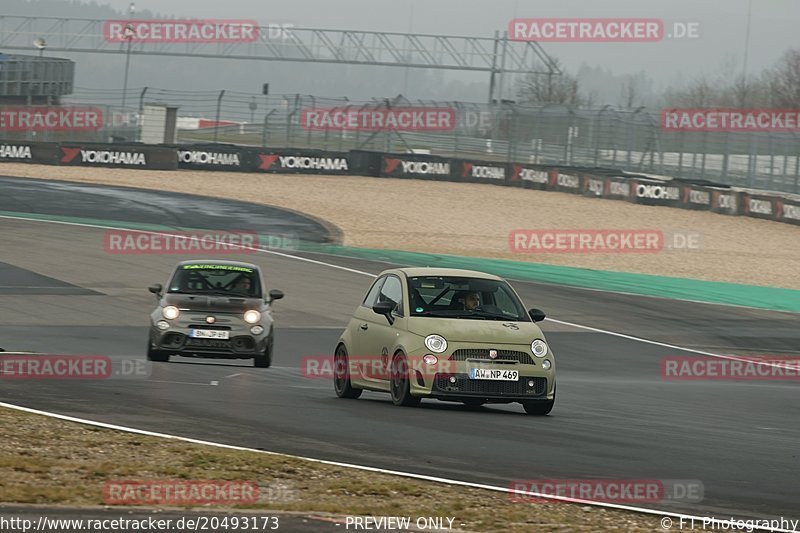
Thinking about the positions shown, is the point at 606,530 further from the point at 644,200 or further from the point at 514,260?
the point at 644,200

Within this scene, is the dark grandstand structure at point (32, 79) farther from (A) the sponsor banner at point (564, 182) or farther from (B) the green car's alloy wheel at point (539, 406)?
(B) the green car's alloy wheel at point (539, 406)

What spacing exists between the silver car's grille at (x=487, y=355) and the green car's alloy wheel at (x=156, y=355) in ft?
19.5

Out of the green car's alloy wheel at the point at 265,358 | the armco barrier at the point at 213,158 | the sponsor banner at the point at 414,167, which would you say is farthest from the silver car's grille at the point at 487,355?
the sponsor banner at the point at 414,167

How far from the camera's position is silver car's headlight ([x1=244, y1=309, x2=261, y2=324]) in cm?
1725

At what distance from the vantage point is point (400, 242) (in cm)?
3822

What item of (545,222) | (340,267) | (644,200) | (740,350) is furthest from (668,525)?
(644,200)

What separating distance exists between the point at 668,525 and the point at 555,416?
550 centimetres

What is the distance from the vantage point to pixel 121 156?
2050 inches

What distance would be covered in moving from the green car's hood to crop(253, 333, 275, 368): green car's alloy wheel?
4.95 meters

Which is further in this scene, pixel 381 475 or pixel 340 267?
pixel 340 267

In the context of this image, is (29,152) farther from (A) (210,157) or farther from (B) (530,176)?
(B) (530,176)

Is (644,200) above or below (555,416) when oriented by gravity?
above

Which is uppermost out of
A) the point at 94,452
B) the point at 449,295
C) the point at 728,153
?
the point at 728,153

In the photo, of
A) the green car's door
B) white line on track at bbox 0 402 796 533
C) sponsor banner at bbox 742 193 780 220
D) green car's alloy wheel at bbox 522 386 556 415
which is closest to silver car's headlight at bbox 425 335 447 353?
the green car's door
